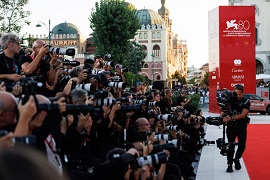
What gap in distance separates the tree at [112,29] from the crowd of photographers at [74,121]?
3313cm

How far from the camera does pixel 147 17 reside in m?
126

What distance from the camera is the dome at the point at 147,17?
125 m

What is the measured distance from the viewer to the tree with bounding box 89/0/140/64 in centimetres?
4225

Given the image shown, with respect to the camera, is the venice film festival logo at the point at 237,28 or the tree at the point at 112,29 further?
the tree at the point at 112,29

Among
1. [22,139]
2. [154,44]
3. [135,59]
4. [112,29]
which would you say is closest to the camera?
[22,139]

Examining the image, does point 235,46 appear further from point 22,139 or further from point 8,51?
point 22,139

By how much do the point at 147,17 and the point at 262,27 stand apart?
66720 millimetres

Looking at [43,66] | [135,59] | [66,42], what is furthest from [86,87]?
[66,42]

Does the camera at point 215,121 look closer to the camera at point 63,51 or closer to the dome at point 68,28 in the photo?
the camera at point 63,51

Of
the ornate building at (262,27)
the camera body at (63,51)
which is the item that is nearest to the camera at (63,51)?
the camera body at (63,51)

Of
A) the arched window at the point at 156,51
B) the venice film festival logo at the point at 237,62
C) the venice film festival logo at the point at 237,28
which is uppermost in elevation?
the arched window at the point at 156,51

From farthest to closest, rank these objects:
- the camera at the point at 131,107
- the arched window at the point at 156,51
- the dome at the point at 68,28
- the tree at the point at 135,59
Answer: the arched window at the point at 156,51 → the dome at the point at 68,28 → the tree at the point at 135,59 → the camera at the point at 131,107

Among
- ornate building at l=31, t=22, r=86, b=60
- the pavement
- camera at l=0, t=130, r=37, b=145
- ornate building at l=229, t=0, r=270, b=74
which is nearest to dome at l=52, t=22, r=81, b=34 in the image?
ornate building at l=31, t=22, r=86, b=60

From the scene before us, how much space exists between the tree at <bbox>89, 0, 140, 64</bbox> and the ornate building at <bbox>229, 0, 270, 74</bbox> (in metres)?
23.4
